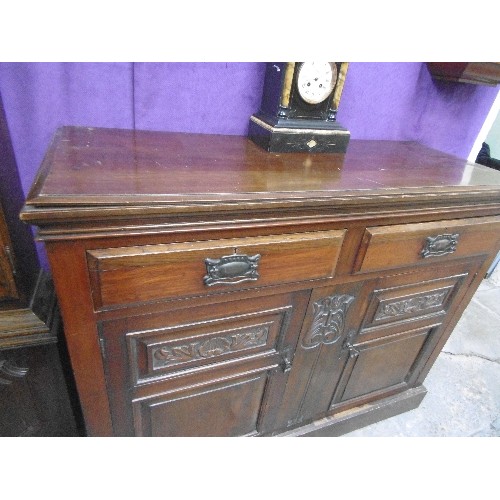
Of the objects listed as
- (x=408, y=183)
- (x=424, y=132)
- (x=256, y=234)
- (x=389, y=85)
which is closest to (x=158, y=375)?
(x=256, y=234)

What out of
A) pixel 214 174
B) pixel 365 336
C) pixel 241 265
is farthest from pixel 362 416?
pixel 214 174

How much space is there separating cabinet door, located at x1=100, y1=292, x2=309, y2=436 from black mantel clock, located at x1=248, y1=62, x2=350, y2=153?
16.7 inches

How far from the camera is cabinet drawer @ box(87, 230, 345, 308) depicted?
62 cm

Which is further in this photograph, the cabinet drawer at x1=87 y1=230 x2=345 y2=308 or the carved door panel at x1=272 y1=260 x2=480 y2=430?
the carved door panel at x1=272 y1=260 x2=480 y2=430

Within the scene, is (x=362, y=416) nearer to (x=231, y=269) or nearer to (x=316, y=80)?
(x=231, y=269)

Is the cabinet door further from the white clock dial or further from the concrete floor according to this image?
the concrete floor

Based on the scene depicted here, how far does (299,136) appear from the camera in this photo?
0.93m

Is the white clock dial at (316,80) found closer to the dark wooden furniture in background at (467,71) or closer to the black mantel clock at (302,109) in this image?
the black mantel clock at (302,109)

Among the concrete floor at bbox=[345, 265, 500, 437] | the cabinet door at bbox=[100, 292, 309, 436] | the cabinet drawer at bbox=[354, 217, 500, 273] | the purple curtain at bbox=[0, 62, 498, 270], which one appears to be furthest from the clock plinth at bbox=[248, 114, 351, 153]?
the concrete floor at bbox=[345, 265, 500, 437]

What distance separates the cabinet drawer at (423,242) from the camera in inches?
32.7

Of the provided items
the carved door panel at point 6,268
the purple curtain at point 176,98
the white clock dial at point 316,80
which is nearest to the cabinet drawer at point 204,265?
the carved door panel at point 6,268

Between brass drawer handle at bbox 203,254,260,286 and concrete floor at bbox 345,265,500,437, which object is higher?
brass drawer handle at bbox 203,254,260,286

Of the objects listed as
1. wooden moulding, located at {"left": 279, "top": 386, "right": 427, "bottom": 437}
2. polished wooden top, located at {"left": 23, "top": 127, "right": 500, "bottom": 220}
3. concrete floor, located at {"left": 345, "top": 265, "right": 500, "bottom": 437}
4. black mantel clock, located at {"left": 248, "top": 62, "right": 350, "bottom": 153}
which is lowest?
concrete floor, located at {"left": 345, "top": 265, "right": 500, "bottom": 437}

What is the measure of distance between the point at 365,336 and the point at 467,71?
0.94 metres
